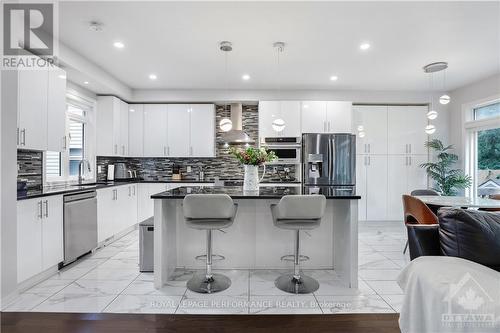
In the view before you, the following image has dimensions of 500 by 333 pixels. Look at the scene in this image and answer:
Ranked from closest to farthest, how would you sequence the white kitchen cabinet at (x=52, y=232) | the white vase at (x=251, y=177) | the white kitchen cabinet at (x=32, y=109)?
the white kitchen cabinet at (x=32, y=109) → the white kitchen cabinet at (x=52, y=232) → the white vase at (x=251, y=177)

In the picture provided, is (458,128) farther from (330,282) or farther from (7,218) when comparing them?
(7,218)

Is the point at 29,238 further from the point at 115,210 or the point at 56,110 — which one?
the point at 115,210

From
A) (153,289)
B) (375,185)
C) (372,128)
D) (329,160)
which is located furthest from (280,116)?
(153,289)

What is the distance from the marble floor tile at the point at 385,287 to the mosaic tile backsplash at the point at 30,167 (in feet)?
12.9

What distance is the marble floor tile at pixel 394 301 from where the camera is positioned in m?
2.32

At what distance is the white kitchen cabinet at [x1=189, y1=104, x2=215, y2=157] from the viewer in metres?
5.41

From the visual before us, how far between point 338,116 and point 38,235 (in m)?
4.89

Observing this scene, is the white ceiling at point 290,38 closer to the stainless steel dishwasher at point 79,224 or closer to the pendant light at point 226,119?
the pendant light at point 226,119

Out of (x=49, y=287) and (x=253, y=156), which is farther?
(x=253, y=156)

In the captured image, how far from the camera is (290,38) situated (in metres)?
3.14

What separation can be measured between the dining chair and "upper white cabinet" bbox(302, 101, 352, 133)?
2315 mm

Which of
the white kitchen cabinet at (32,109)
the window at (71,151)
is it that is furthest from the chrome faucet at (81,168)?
the white kitchen cabinet at (32,109)

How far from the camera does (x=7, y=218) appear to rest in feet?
7.84

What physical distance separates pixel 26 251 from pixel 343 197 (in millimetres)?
3046
